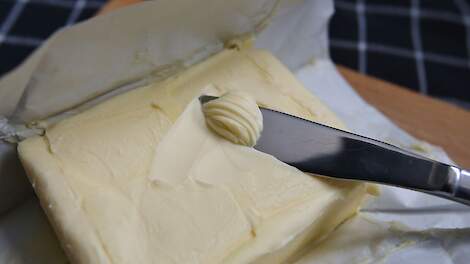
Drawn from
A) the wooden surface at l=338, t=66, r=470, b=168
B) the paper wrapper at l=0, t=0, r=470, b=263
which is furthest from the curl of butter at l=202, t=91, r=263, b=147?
→ the wooden surface at l=338, t=66, r=470, b=168

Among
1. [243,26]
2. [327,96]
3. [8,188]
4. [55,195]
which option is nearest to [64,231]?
[55,195]

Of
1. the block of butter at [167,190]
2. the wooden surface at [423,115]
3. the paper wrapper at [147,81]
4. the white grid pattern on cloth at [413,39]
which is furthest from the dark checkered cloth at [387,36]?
the block of butter at [167,190]

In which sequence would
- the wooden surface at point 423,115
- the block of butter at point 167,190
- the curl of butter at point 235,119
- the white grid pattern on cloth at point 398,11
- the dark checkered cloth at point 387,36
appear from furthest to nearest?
the white grid pattern on cloth at point 398,11
the dark checkered cloth at point 387,36
the wooden surface at point 423,115
the curl of butter at point 235,119
the block of butter at point 167,190

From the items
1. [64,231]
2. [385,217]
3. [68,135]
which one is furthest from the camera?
[385,217]

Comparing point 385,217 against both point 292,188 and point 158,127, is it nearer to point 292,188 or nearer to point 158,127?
point 292,188

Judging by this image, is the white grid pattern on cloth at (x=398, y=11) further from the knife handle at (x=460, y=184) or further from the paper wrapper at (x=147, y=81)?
the knife handle at (x=460, y=184)

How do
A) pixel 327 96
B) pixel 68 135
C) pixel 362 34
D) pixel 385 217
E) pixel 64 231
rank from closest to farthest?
pixel 64 231
pixel 68 135
pixel 385 217
pixel 327 96
pixel 362 34

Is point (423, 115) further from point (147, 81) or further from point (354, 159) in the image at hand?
point (147, 81)
